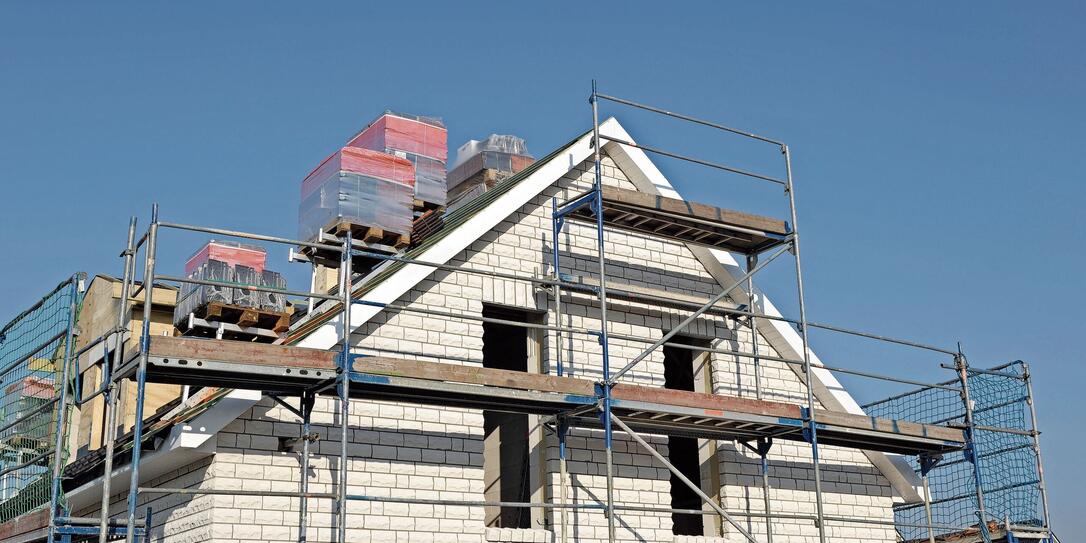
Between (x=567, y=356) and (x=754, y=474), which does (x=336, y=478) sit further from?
(x=754, y=474)

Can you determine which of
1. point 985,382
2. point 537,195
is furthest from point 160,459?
point 985,382

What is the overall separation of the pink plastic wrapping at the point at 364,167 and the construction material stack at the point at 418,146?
278mm

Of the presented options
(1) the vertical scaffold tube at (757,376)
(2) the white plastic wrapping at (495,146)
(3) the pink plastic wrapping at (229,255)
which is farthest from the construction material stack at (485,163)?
(1) the vertical scaffold tube at (757,376)

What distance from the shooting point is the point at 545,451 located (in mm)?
13727

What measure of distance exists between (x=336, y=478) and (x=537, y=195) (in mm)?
4508

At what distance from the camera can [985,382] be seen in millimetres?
16703

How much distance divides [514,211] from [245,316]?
3.37 meters

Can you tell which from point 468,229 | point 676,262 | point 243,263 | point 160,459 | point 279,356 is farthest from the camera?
point 243,263

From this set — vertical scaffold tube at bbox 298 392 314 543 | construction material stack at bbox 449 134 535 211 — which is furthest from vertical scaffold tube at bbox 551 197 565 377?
construction material stack at bbox 449 134 535 211

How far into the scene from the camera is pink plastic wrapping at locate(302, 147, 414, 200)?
44.3 feet

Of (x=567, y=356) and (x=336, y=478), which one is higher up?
(x=567, y=356)

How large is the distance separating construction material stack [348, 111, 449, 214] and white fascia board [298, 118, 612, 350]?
0.94m

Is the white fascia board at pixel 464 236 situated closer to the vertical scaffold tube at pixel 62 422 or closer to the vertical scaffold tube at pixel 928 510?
the vertical scaffold tube at pixel 62 422

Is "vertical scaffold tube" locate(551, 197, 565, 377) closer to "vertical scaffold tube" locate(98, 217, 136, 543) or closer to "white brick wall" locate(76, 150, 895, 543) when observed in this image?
"white brick wall" locate(76, 150, 895, 543)
